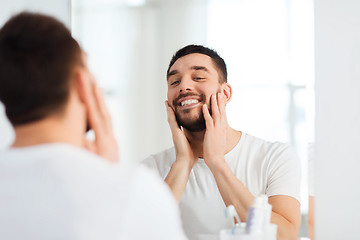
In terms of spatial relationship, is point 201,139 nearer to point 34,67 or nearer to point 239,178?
point 239,178

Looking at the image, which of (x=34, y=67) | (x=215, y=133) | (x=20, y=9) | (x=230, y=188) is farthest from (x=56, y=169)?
(x=20, y=9)

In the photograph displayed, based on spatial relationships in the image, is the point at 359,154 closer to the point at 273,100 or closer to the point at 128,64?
the point at 273,100

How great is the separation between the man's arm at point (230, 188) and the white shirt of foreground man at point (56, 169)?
0.69 metres

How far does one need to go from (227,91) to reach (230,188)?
49 cm

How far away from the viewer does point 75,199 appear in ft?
1.85

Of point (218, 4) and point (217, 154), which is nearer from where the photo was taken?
point (217, 154)

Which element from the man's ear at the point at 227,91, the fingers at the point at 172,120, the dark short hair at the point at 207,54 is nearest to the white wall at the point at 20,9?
the dark short hair at the point at 207,54

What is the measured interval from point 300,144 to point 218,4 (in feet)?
2.17

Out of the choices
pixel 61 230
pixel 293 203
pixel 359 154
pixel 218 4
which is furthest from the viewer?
pixel 218 4

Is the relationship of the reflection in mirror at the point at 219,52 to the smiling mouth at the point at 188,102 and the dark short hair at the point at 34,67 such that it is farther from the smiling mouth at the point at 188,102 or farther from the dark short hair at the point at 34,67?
the dark short hair at the point at 34,67

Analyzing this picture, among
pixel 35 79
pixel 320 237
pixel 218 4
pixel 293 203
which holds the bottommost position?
pixel 320 237

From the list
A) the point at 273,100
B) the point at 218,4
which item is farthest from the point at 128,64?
the point at 273,100

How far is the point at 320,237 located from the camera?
1.62 m

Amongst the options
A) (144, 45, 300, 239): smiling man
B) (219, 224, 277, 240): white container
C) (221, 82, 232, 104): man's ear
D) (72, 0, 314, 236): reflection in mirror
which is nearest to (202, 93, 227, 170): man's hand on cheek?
(144, 45, 300, 239): smiling man
